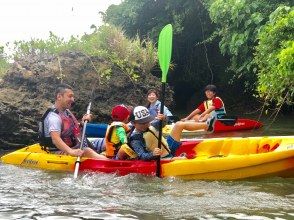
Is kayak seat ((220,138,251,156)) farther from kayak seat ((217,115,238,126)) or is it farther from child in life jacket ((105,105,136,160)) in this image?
kayak seat ((217,115,238,126))

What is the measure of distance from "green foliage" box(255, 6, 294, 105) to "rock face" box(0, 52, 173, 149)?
3.68 m

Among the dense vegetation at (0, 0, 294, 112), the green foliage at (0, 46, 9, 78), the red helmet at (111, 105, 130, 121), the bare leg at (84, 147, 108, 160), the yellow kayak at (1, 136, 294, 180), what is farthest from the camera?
the green foliage at (0, 46, 9, 78)

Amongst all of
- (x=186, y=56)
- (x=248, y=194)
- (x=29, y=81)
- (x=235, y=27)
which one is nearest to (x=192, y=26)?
(x=186, y=56)

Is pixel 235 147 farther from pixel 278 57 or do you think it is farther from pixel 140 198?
pixel 140 198

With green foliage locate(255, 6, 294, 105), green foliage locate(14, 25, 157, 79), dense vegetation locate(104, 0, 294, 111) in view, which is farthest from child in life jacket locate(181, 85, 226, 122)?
green foliage locate(255, 6, 294, 105)

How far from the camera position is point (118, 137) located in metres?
6.19

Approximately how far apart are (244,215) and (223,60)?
13015 millimetres

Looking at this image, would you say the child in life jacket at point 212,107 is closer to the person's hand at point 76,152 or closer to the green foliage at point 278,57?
the green foliage at point 278,57

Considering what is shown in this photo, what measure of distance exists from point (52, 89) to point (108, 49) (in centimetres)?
197

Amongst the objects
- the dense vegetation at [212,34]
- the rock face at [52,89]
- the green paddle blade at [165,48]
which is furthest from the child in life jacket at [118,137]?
the rock face at [52,89]

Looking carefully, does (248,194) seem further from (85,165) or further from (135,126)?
(85,165)

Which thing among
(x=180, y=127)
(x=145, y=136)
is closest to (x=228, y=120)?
(x=180, y=127)

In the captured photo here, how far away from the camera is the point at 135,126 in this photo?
582 cm

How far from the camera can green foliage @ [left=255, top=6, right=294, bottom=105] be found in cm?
691
